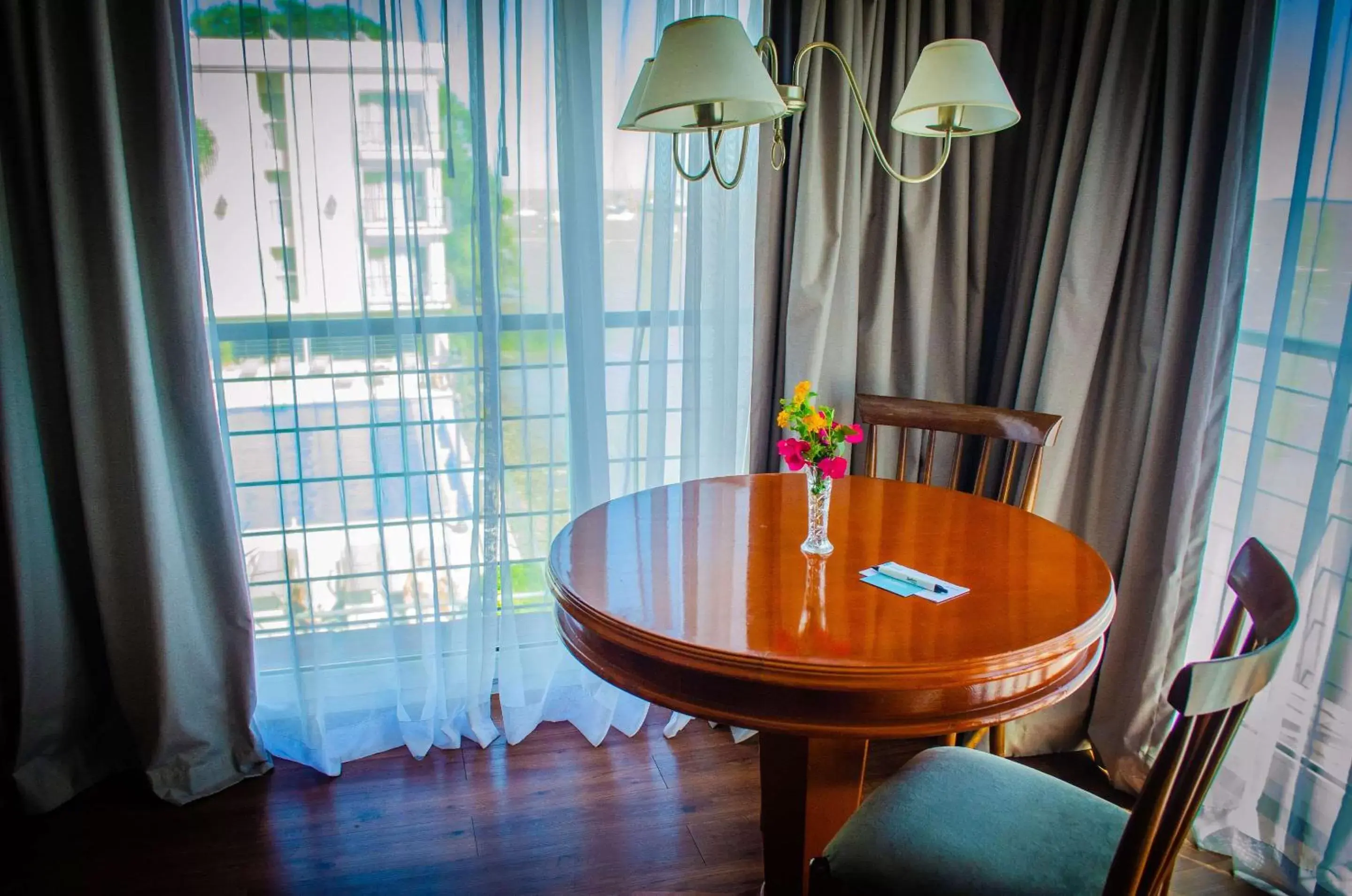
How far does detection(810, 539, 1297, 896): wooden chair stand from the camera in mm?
989

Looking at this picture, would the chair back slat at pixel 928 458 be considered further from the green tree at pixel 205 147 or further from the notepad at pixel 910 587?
the green tree at pixel 205 147

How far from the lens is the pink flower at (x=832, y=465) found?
1489mm

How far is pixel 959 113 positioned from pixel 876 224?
91 centimetres

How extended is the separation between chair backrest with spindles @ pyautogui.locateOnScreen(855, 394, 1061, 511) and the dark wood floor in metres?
0.80

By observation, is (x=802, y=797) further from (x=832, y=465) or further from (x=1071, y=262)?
(x=1071, y=262)

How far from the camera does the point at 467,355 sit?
228 centimetres

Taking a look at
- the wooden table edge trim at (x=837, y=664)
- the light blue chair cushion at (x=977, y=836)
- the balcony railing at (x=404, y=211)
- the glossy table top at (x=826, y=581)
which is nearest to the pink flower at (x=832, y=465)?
the glossy table top at (x=826, y=581)

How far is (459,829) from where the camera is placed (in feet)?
6.77

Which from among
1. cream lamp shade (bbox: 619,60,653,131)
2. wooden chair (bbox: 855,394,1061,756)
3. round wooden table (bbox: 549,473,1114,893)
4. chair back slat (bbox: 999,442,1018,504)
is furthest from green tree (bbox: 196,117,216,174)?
chair back slat (bbox: 999,442,1018,504)

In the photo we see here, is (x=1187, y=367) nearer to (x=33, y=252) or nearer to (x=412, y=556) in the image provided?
(x=412, y=556)

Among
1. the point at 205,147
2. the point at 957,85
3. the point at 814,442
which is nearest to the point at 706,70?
the point at 957,85

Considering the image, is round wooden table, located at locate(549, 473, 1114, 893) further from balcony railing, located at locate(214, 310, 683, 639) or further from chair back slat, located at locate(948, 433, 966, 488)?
balcony railing, located at locate(214, 310, 683, 639)

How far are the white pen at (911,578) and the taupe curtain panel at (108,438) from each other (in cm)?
161

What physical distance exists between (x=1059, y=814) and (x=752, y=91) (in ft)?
3.84
